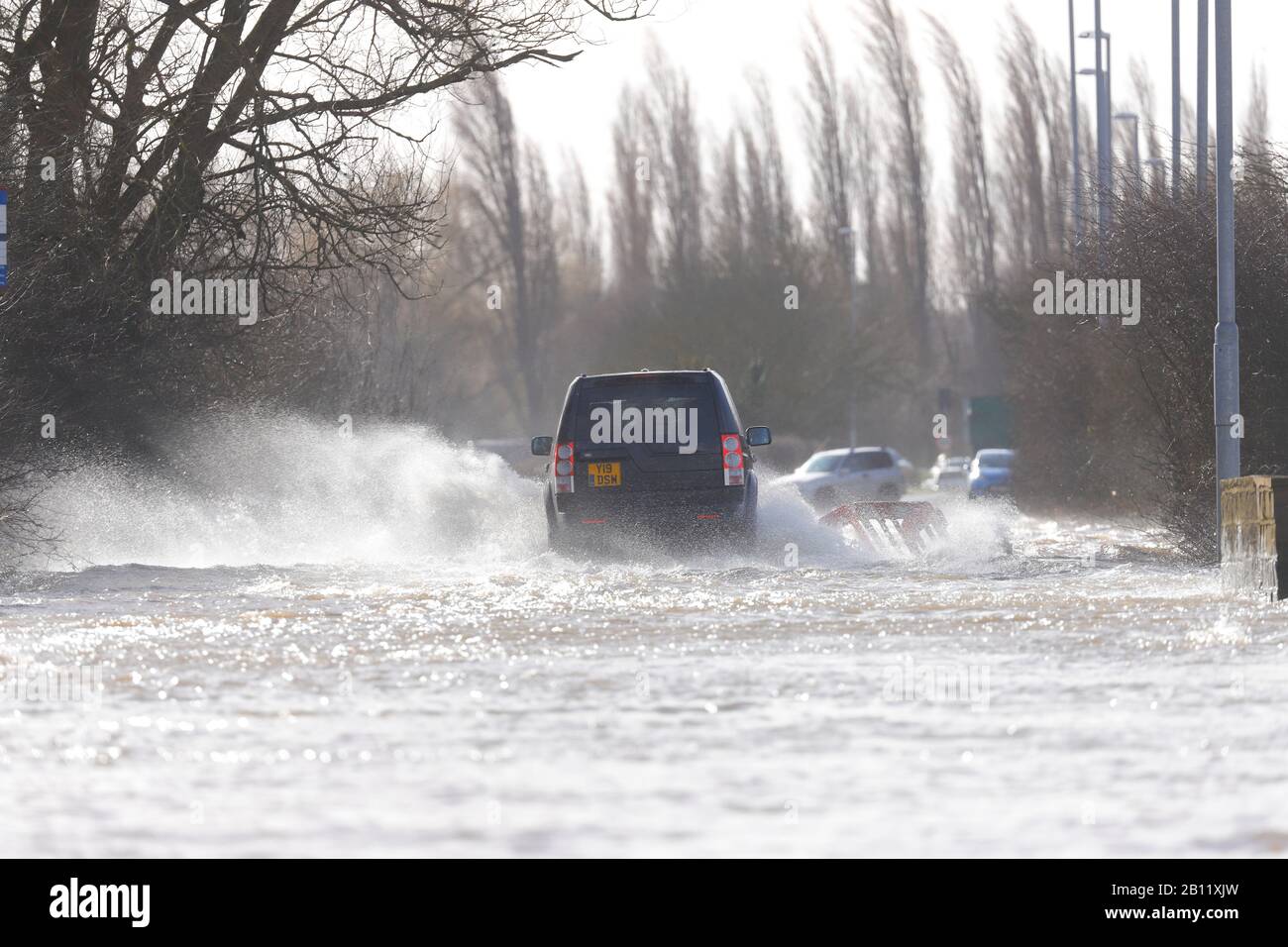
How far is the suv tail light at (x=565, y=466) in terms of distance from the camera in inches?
792

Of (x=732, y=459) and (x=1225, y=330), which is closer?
(x=732, y=459)

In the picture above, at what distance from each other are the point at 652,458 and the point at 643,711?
404 inches

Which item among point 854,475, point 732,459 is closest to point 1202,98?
point 732,459

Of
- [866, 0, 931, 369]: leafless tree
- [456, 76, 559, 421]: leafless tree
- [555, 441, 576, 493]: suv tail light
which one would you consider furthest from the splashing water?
[866, 0, 931, 369]: leafless tree

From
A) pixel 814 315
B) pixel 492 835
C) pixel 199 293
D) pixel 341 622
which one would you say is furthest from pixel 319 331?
pixel 492 835

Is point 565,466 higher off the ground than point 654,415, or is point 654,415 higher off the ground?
point 654,415

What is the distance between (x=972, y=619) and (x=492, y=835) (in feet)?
26.0

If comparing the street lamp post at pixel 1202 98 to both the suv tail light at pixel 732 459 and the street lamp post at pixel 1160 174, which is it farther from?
the suv tail light at pixel 732 459

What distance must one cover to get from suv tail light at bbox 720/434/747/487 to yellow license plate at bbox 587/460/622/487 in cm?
94

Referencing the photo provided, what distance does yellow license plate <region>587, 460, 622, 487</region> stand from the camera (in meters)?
20.0

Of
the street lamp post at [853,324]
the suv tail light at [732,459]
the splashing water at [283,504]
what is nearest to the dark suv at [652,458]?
the suv tail light at [732,459]

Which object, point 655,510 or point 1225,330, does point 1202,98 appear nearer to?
point 1225,330

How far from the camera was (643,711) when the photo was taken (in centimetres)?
978

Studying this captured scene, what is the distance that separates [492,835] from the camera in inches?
273
